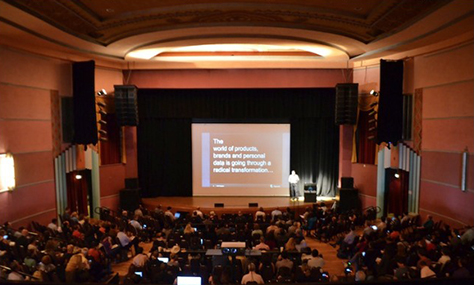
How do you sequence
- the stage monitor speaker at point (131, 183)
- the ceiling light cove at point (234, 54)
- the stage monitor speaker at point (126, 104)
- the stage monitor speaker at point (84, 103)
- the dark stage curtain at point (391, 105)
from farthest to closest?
the stage monitor speaker at point (131, 183) → the ceiling light cove at point (234, 54) → the stage monitor speaker at point (126, 104) → the stage monitor speaker at point (84, 103) → the dark stage curtain at point (391, 105)

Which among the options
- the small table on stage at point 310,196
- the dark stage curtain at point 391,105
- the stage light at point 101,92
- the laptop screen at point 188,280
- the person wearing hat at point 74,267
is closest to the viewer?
the laptop screen at point 188,280

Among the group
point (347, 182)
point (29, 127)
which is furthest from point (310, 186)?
point (29, 127)

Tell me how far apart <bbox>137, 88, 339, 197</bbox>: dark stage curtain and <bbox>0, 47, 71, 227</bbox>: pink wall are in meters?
4.81

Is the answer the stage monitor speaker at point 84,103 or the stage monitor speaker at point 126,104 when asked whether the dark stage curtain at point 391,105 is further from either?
the stage monitor speaker at point 84,103

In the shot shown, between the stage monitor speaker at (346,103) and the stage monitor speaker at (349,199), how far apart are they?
272 centimetres

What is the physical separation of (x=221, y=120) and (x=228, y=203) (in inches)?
144

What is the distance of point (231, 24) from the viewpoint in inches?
379

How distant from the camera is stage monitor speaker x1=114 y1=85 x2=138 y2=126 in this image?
45.8 feet

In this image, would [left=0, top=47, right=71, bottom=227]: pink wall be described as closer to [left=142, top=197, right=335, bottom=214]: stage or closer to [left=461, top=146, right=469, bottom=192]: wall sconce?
[left=142, top=197, right=335, bottom=214]: stage

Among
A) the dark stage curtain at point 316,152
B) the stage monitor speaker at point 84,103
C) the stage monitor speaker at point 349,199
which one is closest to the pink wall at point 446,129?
the stage monitor speaker at point 349,199

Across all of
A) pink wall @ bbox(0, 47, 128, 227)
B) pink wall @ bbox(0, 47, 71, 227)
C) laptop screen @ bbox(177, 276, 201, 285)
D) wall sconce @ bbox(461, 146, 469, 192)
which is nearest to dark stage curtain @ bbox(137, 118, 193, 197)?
pink wall @ bbox(0, 47, 128, 227)

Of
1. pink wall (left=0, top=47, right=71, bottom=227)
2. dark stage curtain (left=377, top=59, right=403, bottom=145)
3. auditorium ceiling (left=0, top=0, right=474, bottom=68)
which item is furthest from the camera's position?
dark stage curtain (left=377, top=59, right=403, bottom=145)

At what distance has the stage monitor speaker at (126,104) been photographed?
45.8 feet

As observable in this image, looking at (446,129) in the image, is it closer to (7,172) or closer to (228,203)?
(228,203)
